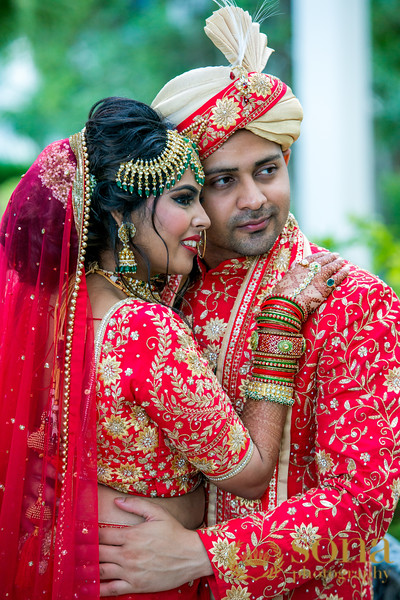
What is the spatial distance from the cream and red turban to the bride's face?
0.63ft

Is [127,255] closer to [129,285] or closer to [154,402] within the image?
[129,285]

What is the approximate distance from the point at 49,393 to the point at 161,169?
0.64 metres

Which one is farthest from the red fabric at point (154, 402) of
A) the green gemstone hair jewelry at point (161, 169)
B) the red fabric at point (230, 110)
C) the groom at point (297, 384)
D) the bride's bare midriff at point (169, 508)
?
the red fabric at point (230, 110)

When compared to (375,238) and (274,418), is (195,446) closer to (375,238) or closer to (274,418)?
(274,418)

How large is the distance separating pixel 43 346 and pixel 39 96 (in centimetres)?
1266

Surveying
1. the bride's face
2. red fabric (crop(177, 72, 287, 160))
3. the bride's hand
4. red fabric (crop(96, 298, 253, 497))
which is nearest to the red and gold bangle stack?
the bride's hand

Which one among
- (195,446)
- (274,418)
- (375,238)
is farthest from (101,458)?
(375,238)

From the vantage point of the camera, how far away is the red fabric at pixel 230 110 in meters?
1.94

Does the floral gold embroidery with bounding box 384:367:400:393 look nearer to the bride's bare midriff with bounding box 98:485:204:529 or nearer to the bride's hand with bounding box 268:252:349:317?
the bride's hand with bounding box 268:252:349:317

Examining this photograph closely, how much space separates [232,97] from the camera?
77.0 inches

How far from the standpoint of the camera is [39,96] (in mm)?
13367

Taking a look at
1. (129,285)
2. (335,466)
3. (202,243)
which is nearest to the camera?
(335,466)

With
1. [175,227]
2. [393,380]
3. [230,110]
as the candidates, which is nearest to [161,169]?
[175,227]

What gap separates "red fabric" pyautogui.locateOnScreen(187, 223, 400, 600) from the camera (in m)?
1.72
